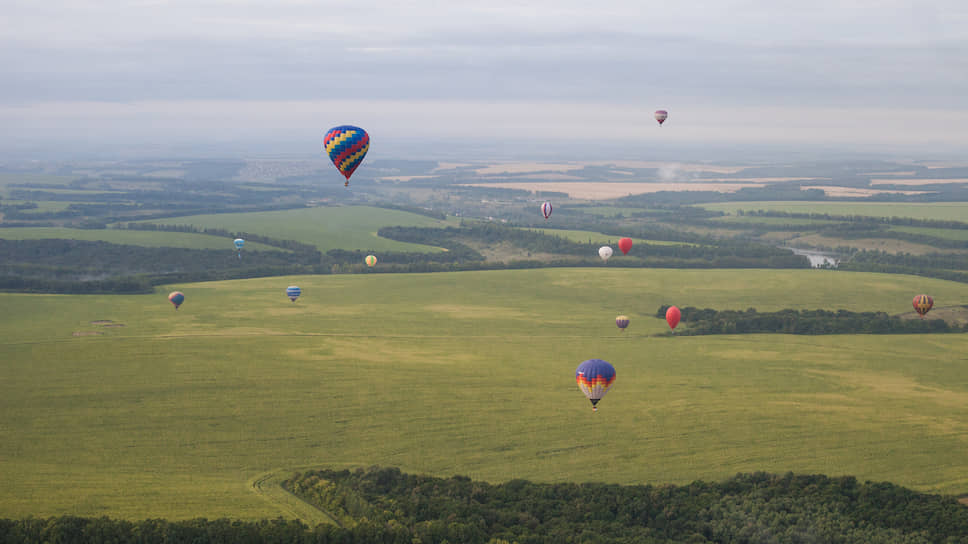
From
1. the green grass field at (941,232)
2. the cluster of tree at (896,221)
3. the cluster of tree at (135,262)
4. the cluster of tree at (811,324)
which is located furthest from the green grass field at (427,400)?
the cluster of tree at (896,221)

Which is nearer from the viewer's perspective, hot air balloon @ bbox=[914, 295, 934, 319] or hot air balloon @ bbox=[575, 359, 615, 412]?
hot air balloon @ bbox=[575, 359, 615, 412]

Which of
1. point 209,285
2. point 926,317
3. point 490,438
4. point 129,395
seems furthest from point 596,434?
point 209,285

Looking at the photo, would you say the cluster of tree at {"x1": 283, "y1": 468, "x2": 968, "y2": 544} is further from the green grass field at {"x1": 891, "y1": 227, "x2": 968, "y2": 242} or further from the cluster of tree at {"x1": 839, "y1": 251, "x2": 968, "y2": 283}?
the green grass field at {"x1": 891, "y1": 227, "x2": 968, "y2": 242}

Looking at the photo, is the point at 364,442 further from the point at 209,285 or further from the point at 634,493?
the point at 209,285

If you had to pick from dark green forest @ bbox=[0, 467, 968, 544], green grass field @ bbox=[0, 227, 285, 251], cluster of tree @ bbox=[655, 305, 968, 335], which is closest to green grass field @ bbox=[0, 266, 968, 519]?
dark green forest @ bbox=[0, 467, 968, 544]

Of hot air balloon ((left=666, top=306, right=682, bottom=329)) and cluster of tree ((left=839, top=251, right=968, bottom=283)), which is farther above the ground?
cluster of tree ((left=839, top=251, right=968, bottom=283))
